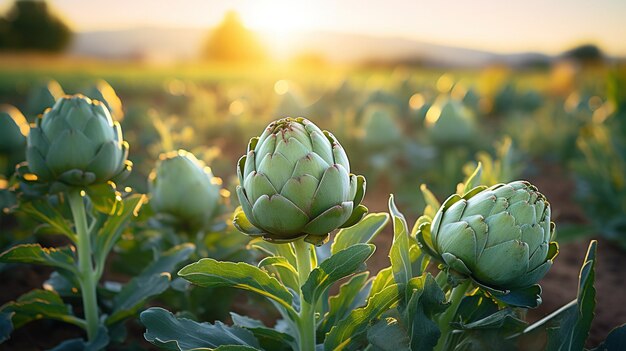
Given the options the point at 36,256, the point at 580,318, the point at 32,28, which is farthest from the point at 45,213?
the point at 32,28

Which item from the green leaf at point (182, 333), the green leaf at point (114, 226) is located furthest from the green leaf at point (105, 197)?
the green leaf at point (182, 333)

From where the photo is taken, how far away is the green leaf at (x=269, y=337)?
105 cm

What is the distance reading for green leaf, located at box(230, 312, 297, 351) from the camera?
1.05m

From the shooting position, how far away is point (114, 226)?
132cm

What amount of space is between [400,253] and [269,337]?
32cm

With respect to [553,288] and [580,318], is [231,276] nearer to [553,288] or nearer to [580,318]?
[580,318]

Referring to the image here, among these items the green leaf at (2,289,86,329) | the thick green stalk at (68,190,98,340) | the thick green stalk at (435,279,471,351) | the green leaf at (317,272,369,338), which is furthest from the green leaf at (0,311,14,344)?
the thick green stalk at (435,279,471,351)

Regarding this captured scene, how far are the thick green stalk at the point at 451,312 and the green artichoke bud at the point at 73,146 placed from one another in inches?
29.4

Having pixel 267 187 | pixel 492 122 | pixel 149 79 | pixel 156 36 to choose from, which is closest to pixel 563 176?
pixel 492 122

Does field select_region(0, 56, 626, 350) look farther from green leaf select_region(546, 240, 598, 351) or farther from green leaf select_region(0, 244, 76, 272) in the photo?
green leaf select_region(546, 240, 598, 351)

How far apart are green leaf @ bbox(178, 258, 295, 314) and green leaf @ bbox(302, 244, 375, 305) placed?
0.06 meters

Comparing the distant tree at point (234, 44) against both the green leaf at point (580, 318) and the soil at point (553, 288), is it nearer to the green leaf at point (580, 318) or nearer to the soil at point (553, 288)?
the soil at point (553, 288)

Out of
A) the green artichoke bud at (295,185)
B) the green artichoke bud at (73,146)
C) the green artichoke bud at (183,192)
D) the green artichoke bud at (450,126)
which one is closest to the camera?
the green artichoke bud at (295,185)

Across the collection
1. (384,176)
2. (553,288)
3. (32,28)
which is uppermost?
(553,288)
